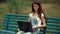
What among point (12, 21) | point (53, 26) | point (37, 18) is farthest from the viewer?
point (12, 21)

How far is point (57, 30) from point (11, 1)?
314 centimetres

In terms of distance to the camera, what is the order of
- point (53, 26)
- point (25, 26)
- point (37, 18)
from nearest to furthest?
1. point (25, 26)
2. point (37, 18)
3. point (53, 26)

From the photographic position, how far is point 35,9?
5.12 meters

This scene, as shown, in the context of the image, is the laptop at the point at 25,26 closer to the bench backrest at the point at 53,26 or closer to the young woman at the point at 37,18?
the young woman at the point at 37,18

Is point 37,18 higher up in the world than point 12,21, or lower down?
higher up

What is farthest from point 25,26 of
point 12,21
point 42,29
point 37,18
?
point 12,21

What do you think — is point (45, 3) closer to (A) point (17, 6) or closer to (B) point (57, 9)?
(B) point (57, 9)

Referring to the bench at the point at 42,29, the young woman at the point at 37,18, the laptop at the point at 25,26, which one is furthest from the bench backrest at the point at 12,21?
the laptop at the point at 25,26

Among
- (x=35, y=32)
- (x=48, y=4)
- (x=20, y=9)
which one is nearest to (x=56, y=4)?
(x=48, y=4)

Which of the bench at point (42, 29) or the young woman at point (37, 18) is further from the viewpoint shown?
the bench at point (42, 29)

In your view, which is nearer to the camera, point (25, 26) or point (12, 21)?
point (25, 26)

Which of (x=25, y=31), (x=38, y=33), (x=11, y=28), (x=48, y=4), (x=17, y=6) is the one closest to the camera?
(x=25, y=31)

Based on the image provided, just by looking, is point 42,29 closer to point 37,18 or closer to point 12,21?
point 37,18

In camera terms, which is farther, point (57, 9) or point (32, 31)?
point (57, 9)
